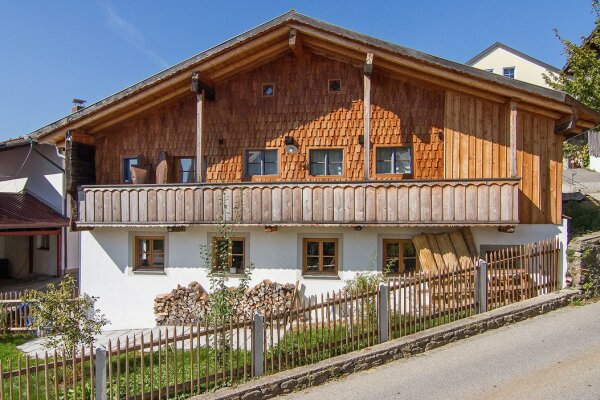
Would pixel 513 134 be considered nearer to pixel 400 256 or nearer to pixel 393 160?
pixel 393 160

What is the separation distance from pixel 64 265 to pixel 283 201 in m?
12.2

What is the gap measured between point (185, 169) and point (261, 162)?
2601 mm

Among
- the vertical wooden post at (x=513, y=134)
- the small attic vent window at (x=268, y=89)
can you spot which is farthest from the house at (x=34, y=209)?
the vertical wooden post at (x=513, y=134)

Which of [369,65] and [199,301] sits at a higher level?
[369,65]

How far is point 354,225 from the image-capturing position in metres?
12.1

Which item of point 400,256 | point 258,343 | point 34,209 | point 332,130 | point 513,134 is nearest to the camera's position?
point 258,343

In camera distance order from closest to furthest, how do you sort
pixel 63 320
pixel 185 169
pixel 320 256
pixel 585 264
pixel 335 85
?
1. pixel 63 320
2. pixel 585 264
3. pixel 320 256
4. pixel 335 85
5. pixel 185 169

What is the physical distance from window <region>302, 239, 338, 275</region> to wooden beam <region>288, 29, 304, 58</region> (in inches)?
225

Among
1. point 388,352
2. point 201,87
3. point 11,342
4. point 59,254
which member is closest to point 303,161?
point 201,87

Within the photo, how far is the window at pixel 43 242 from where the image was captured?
67.3ft

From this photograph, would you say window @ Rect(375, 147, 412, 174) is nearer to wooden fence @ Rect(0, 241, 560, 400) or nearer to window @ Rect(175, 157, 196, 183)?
wooden fence @ Rect(0, 241, 560, 400)

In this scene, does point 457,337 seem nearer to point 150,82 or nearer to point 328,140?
point 328,140

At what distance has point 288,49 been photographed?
45.6 ft

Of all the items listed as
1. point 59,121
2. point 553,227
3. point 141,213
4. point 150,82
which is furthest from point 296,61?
point 553,227
